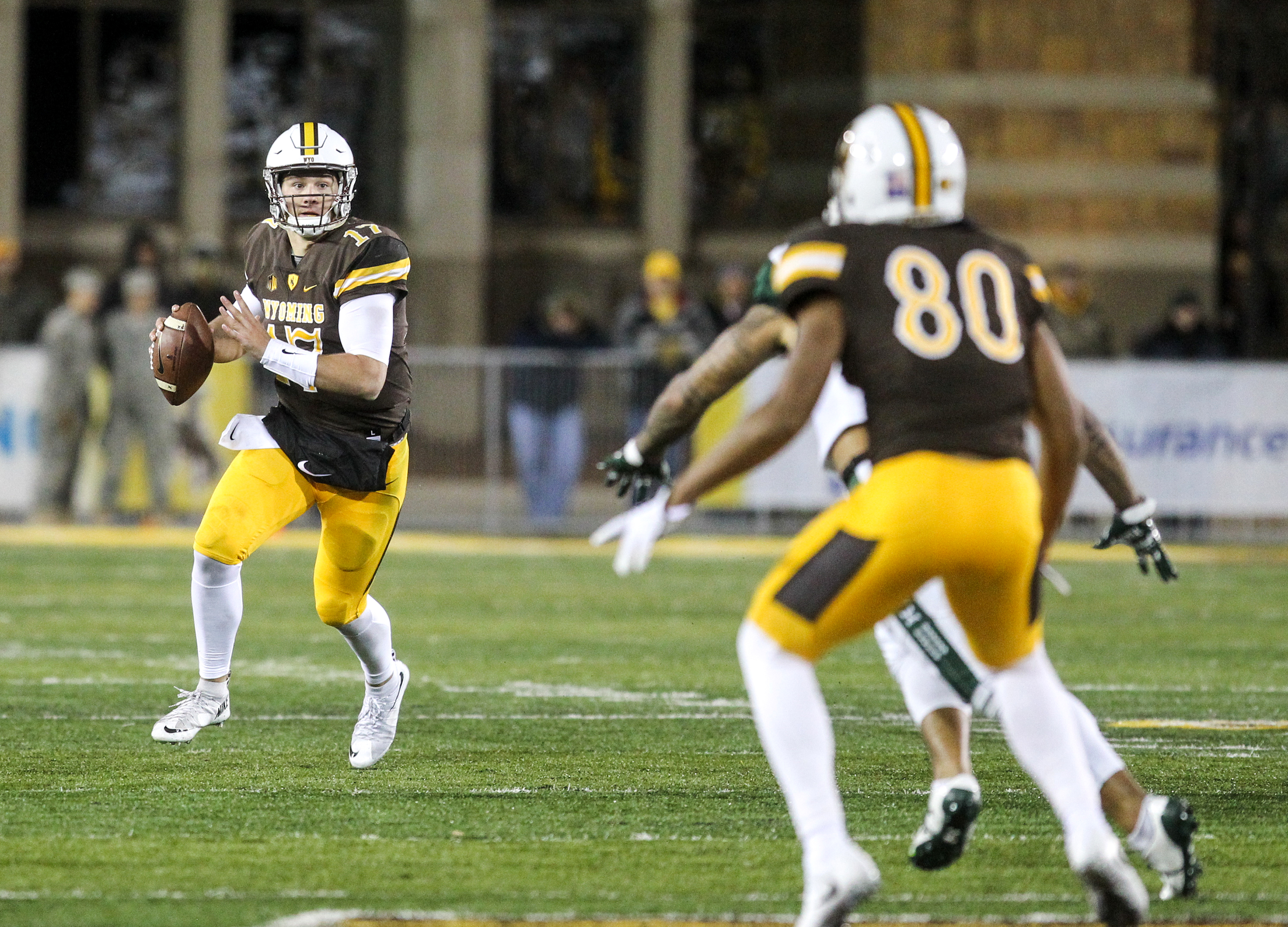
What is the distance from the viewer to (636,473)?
16.5 feet

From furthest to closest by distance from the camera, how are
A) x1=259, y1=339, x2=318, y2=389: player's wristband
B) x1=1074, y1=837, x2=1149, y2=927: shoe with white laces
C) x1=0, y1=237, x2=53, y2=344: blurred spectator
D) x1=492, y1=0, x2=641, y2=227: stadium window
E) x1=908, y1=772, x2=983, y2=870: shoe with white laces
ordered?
x1=492, y1=0, x2=641, y2=227: stadium window < x1=0, y1=237, x2=53, y2=344: blurred spectator < x1=259, y1=339, x2=318, y2=389: player's wristband < x1=908, y1=772, x2=983, y2=870: shoe with white laces < x1=1074, y1=837, x2=1149, y2=927: shoe with white laces

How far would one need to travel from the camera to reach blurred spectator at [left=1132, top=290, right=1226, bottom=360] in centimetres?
1658

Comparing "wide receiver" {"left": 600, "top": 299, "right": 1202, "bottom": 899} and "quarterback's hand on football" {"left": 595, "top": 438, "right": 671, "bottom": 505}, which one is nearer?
"wide receiver" {"left": 600, "top": 299, "right": 1202, "bottom": 899}

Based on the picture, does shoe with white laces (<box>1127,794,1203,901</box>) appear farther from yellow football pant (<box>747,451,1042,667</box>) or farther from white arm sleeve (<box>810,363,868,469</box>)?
white arm sleeve (<box>810,363,868,469</box>)

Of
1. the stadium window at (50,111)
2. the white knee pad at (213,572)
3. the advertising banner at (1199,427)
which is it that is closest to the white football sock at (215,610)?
the white knee pad at (213,572)

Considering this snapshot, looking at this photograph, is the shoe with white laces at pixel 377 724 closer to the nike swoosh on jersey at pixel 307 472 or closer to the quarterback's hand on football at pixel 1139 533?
the nike swoosh on jersey at pixel 307 472

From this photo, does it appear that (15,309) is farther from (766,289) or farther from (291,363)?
(766,289)

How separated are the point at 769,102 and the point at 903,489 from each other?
21.2 meters

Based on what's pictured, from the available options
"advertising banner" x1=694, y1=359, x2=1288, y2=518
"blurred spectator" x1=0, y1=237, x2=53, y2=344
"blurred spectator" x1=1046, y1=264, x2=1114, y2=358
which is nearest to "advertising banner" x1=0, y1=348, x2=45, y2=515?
"blurred spectator" x1=0, y1=237, x2=53, y2=344

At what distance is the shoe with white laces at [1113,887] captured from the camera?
4531 mm

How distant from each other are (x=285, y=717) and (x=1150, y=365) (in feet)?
30.9

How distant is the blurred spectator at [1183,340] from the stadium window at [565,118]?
31.1ft

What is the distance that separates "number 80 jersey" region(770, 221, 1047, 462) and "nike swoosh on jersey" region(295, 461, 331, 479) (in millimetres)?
2615

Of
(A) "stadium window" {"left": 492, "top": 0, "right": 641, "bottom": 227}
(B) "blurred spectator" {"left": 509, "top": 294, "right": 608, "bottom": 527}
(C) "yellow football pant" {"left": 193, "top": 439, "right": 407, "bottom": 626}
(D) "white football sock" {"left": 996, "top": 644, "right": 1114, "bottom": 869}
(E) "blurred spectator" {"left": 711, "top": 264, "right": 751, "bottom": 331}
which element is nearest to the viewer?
(D) "white football sock" {"left": 996, "top": 644, "right": 1114, "bottom": 869}
